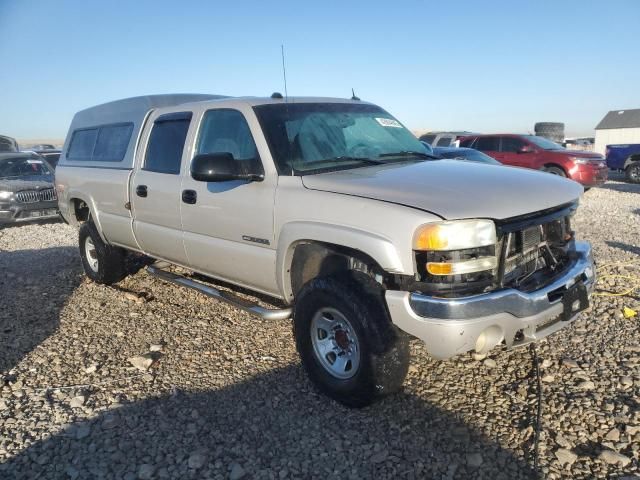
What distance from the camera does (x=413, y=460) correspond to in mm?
2639

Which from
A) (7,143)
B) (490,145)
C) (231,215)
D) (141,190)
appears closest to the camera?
(231,215)

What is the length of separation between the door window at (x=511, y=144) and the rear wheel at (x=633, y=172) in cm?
570

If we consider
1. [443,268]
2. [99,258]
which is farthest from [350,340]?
[99,258]

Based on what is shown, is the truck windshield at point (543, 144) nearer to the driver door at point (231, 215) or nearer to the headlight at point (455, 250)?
the driver door at point (231, 215)

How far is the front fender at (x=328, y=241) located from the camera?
8.91 ft

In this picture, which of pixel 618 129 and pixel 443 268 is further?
pixel 618 129

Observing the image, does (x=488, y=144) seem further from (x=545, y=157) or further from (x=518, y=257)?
(x=518, y=257)

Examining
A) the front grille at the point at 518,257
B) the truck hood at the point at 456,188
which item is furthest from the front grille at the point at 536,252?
the truck hood at the point at 456,188

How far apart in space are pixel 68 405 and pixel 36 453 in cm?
51

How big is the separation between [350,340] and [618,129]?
46.5 m

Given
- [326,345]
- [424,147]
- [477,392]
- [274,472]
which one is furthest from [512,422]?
[424,147]

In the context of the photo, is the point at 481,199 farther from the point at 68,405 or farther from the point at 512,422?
the point at 68,405

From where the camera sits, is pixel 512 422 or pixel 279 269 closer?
pixel 512 422

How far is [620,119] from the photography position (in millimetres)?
42188
